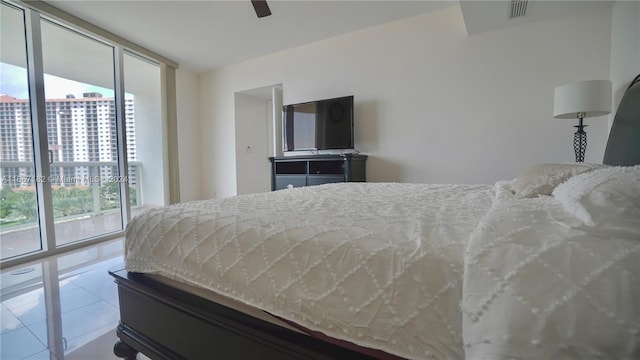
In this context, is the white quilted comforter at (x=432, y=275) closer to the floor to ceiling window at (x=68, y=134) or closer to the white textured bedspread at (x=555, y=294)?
the white textured bedspread at (x=555, y=294)

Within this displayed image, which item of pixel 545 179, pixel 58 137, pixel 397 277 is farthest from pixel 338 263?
pixel 58 137

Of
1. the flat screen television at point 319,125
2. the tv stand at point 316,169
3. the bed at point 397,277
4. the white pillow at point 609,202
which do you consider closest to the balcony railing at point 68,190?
the tv stand at point 316,169

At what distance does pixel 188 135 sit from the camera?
15.7 ft

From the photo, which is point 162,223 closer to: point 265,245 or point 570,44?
point 265,245

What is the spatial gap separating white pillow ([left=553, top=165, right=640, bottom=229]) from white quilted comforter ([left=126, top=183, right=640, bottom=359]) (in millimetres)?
27

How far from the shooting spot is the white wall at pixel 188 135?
183 inches

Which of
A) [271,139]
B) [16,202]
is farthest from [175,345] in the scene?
[271,139]

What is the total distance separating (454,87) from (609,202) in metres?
2.82

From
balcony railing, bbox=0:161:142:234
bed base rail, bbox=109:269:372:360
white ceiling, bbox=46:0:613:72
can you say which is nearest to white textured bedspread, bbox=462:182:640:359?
bed base rail, bbox=109:269:372:360

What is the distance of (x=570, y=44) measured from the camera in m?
2.61

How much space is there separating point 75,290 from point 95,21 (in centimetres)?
291

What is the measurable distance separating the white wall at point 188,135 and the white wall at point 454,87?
5.97ft

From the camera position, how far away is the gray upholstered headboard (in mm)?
1319

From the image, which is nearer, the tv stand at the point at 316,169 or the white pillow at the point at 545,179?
the white pillow at the point at 545,179
